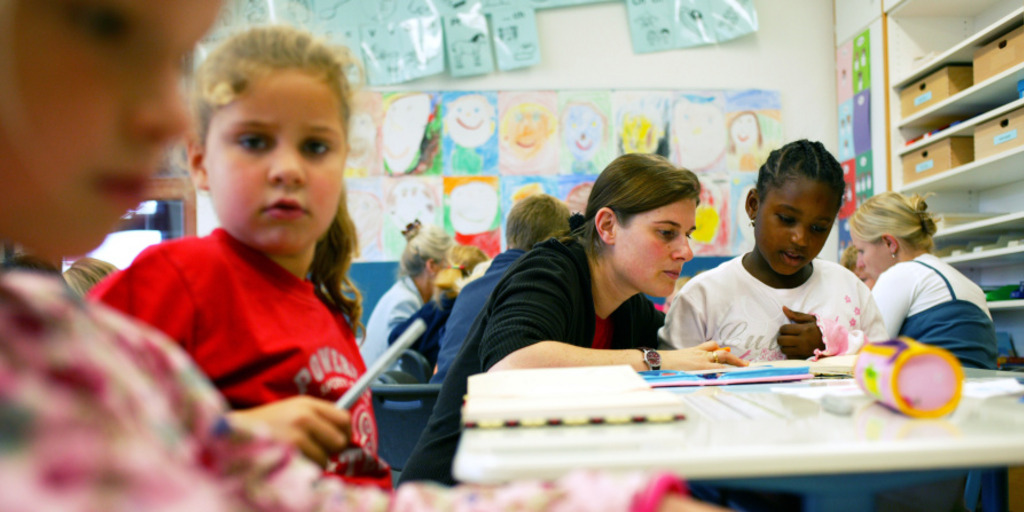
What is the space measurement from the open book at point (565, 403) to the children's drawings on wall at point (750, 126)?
3.80m

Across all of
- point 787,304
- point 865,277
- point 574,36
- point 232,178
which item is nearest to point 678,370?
point 787,304

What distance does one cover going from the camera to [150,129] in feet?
1.22

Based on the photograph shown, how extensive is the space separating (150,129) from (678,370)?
1117mm

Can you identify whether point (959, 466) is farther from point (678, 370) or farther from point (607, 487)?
point (678, 370)

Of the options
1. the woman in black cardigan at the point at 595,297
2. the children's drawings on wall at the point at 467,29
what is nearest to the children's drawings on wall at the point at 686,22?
the children's drawings on wall at the point at 467,29

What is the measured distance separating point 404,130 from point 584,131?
1073 millimetres

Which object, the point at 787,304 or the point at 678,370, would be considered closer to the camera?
the point at 678,370

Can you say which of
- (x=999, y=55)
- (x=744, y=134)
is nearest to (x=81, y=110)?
(x=999, y=55)

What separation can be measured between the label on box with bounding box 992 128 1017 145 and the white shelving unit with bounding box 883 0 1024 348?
8 centimetres

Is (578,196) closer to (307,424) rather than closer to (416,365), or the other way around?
(416,365)

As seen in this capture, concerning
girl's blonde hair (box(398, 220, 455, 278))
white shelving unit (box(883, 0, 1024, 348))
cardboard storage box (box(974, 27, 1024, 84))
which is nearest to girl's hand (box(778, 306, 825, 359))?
white shelving unit (box(883, 0, 1024, 348))

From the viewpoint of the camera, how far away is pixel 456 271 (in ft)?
9.98

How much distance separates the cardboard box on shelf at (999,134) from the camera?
9.68ft

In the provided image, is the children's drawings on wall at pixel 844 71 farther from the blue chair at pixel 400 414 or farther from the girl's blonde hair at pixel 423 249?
the blue chair at pixel 400 414
